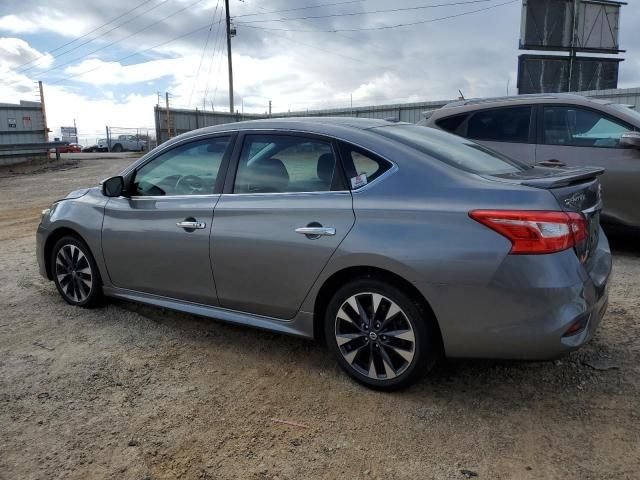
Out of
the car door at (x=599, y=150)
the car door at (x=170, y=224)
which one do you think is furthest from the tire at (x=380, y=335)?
the car door at (x=599, y=150)

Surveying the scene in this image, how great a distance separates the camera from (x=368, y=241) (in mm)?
2922

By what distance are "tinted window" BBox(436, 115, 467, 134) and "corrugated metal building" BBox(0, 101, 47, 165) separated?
20.1m

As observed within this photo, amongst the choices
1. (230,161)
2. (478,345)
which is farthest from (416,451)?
(230,161)

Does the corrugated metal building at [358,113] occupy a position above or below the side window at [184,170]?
above

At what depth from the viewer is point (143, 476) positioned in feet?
8.02

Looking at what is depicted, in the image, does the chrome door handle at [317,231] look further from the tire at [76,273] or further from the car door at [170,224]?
the tire at [76,273]

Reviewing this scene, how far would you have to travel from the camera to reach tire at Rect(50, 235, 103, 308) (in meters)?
4.46

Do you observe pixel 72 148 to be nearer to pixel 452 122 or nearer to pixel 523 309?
pixel 452 122

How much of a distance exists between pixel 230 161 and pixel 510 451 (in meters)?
2.43

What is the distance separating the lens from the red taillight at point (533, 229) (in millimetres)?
2590

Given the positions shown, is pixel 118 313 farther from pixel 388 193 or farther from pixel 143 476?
pixel 388 193

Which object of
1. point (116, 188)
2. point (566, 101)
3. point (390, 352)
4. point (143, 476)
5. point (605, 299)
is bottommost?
point (143, 476)

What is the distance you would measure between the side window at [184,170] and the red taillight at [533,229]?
1.95 metres

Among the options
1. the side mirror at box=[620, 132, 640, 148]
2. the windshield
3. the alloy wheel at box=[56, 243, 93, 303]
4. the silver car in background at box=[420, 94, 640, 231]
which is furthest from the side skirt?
the windshield
